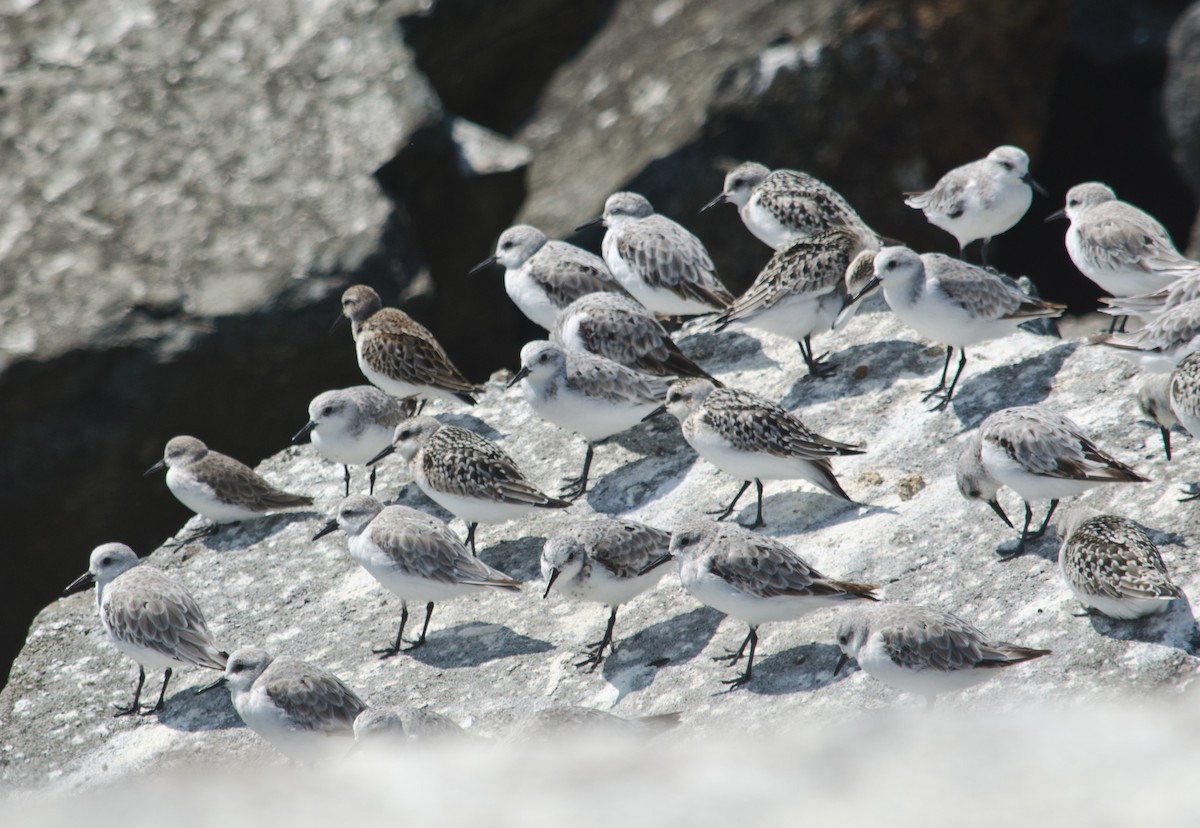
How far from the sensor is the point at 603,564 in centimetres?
711

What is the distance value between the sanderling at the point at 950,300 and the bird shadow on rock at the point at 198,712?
464 cm

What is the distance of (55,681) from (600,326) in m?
4.12

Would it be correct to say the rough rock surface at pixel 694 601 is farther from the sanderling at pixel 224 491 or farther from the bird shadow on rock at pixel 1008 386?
the sanderling at pixel 224 491

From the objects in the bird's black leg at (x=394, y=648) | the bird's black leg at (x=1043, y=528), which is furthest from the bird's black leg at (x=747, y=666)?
the bird's black leg at (x=394, y=648)

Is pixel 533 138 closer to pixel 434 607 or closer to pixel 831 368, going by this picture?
pixel 831 368

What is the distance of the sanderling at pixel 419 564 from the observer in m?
7.56

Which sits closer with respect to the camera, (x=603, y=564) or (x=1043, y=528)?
(x=603, y=564)

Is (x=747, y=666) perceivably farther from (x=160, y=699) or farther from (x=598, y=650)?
(x=160, y=699)

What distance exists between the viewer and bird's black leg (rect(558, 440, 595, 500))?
344 inches

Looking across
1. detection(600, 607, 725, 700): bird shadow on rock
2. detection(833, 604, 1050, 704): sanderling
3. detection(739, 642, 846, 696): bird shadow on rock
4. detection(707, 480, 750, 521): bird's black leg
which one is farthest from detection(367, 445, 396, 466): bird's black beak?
detection(833, 604, 1050, 704): sanderling

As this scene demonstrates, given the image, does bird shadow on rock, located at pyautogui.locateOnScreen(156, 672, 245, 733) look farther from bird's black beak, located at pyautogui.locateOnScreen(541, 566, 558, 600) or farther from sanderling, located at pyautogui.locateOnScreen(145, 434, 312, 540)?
bird's black beak, located at pyautogui.locateOnScreen(541, 566, 558, 600)

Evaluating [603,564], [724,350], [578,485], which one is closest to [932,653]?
[603,564]

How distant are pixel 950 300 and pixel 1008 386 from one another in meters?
0.71

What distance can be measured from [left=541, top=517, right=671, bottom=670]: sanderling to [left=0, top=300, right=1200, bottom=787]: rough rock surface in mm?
Answer: 300
